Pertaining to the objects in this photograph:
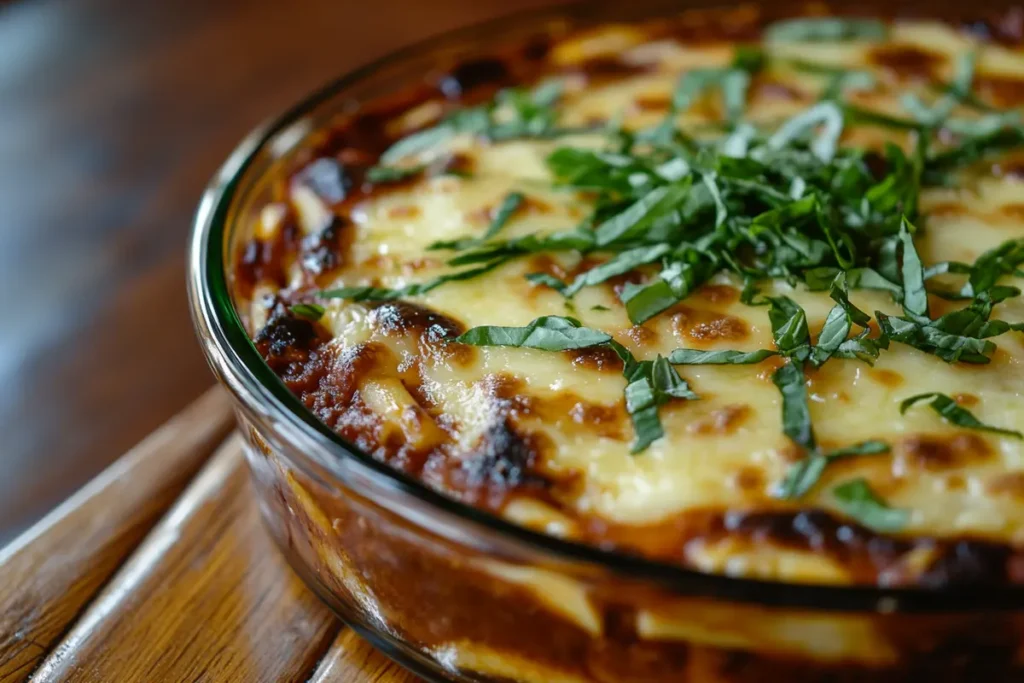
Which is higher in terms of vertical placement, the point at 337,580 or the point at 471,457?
the point at 471,457

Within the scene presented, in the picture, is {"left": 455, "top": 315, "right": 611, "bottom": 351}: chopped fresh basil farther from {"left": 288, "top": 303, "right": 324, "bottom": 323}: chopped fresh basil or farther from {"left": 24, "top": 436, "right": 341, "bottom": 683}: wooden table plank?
{"left": 24, "top": 436, "right": 341, "bottom": 683}: wooden table plank

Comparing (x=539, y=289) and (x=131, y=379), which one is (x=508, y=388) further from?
(x=131, y=379)

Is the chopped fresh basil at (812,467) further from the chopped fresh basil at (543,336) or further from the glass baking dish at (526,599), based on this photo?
the chopped fresh basil at (543,336)

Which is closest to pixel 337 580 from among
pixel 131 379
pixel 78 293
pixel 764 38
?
pixel 131 379

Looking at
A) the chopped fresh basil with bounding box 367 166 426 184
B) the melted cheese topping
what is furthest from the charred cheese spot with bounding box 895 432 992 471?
the chopped fresh basil with bounding box 367 166 426 184

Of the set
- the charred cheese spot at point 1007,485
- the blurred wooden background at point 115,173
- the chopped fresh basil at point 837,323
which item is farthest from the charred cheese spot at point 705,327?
the blurred wooden background at point 115,173
